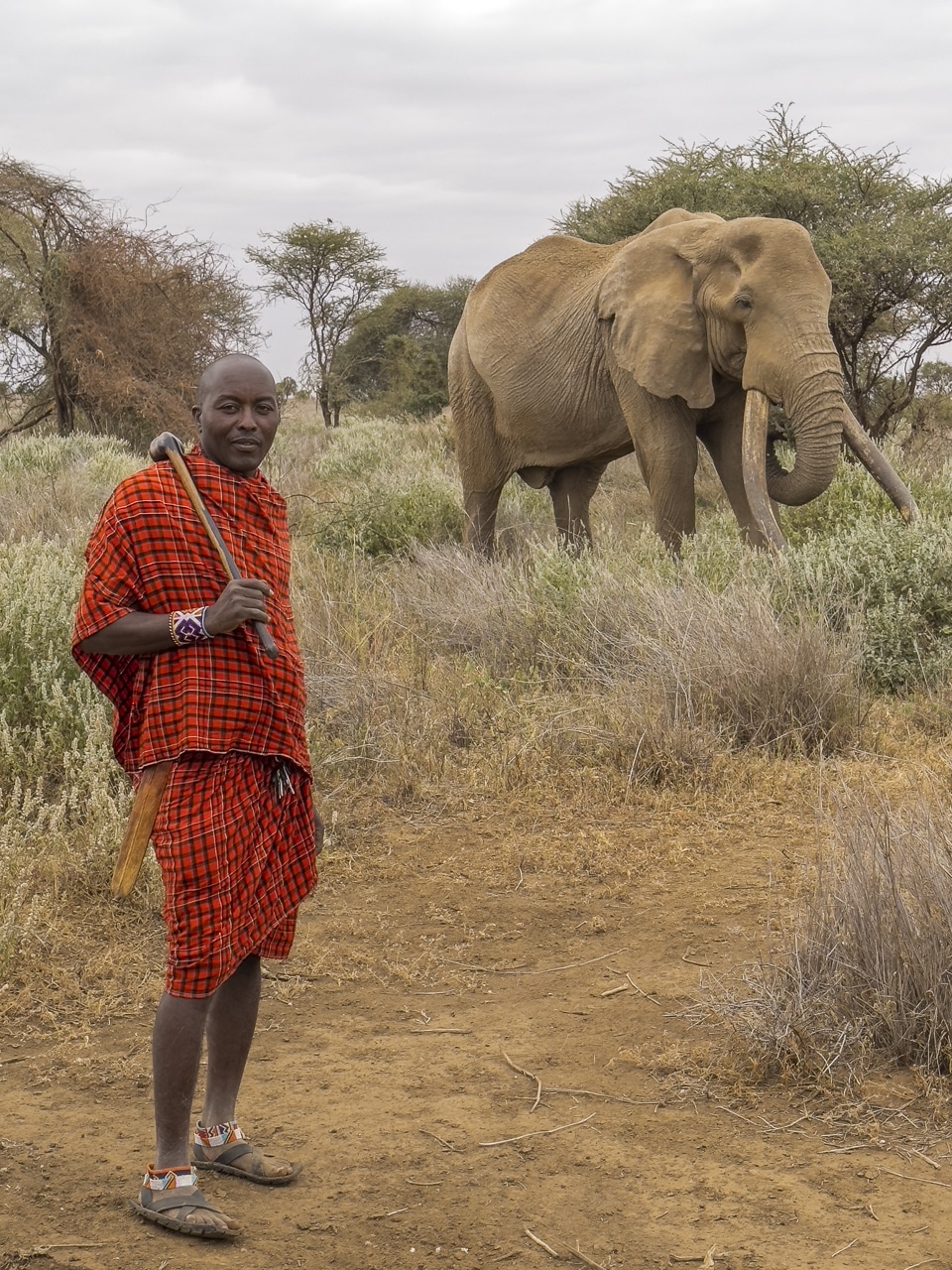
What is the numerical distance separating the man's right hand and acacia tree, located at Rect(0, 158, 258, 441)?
15.5 meters

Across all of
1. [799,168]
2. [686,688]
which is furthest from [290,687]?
[799,168]

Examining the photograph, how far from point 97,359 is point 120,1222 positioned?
16463 millimetres

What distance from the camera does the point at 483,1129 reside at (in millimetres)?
3201

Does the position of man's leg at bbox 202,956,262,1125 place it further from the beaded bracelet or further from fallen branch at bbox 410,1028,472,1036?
fallen branch at bbox 410,1028,472,1036

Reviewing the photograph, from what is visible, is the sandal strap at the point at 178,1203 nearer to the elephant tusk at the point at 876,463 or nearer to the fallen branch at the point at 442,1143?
the fallen branch at the point at 442,1143

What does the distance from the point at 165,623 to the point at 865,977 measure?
6.14 feet

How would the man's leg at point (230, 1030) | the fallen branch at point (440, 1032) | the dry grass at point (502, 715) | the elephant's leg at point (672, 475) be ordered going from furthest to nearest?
the elephant's leg at point (672, 475), the dry grass at point (502, 715), the fallen branch at point (440, 1032), the man's leg at point (230, 1030)

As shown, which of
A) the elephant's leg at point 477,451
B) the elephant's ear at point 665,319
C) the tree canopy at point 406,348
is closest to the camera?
the elephant's ear at point 665,319

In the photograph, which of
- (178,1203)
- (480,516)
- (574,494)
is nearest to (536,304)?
(574,494)

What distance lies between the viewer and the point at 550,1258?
2709 millimetres

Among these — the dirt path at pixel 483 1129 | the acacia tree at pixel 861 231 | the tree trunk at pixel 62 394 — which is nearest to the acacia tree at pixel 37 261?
the tree trunk at pixel 62 394

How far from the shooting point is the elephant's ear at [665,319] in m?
7.72

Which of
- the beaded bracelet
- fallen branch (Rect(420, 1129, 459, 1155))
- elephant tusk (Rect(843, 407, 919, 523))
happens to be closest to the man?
the beaded bracelet

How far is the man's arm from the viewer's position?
2691 millimetres
